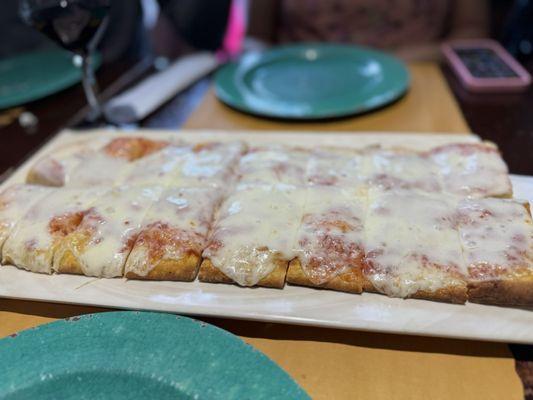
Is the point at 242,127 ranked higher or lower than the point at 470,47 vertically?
lower

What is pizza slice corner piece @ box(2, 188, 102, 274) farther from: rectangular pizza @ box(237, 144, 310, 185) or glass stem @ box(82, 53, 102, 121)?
glass stem @ box(82, 53, 102, 121)

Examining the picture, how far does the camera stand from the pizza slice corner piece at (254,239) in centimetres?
111

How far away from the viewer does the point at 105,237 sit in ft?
4.02

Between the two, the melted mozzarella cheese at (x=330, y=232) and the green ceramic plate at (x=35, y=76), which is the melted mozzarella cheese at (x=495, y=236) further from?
the green ceramic plate at (x=35, y=76)

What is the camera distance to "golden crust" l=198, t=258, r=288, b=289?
1107 millimetres

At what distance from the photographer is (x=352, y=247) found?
1144mm

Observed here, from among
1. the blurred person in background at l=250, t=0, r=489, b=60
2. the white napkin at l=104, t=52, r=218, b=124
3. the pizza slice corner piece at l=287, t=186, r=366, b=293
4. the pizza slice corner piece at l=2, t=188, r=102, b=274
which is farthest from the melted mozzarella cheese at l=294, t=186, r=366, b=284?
the blurred person in background at l=250, t=0, r=489, b=60

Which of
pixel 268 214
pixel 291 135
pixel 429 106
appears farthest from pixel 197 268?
pixel 429 106

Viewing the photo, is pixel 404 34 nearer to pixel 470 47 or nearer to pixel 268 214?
pixel 470 47

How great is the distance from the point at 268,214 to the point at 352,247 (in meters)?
0.25

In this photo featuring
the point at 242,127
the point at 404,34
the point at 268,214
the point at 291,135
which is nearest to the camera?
the point at 268,214

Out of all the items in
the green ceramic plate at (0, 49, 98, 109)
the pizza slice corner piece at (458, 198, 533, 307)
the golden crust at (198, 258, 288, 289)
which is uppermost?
the pizza slice corner piece at (458, 198, 533, 307)

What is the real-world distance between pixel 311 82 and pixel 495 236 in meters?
1.39

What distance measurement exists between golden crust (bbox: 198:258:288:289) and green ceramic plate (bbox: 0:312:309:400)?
177 millimetres
